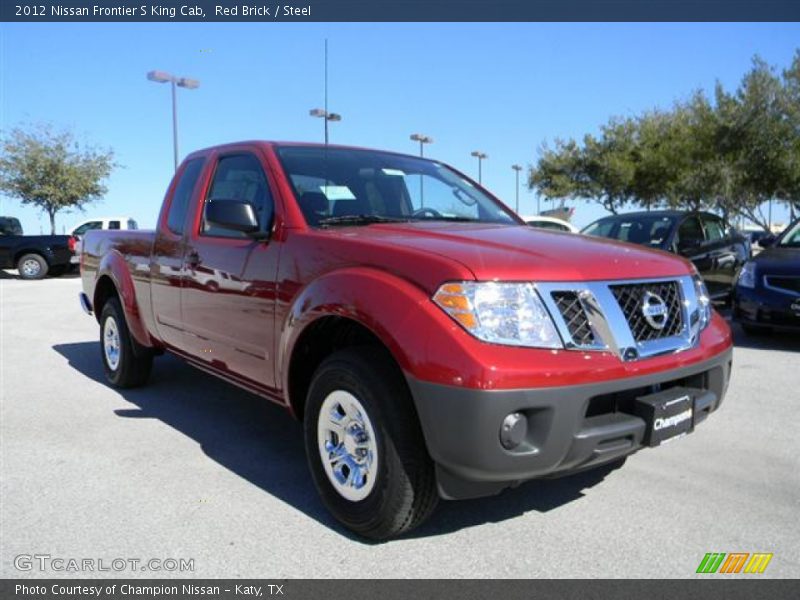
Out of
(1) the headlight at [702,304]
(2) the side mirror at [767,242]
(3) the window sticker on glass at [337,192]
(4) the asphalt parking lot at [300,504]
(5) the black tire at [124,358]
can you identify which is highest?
(3) the window sticker on glass at [337,192]

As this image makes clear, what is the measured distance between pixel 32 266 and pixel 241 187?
17088mm

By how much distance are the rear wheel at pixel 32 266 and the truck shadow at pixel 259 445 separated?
13.6 meters

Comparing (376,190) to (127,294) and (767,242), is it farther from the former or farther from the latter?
(767,242)

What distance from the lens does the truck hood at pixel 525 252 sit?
2.59 meters

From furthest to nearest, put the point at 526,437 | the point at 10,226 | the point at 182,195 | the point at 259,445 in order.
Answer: the point at 10,226 < the point at 182,195 < the point at 259,445 < the point at 526,437

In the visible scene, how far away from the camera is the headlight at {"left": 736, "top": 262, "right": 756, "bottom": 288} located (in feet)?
23.7

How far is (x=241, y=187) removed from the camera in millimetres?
4031

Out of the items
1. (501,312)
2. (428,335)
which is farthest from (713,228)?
(428,335)

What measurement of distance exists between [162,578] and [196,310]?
184cm

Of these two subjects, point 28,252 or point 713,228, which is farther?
point 28,252

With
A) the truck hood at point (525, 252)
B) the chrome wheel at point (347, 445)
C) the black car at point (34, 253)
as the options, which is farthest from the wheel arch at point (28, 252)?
the chrome wheel at point (347, 445)

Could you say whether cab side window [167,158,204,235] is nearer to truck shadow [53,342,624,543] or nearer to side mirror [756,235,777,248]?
truck shadow [53,342,624,543]

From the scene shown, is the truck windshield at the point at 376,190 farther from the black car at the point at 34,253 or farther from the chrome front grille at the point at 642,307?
the black car at the point at 34,253
